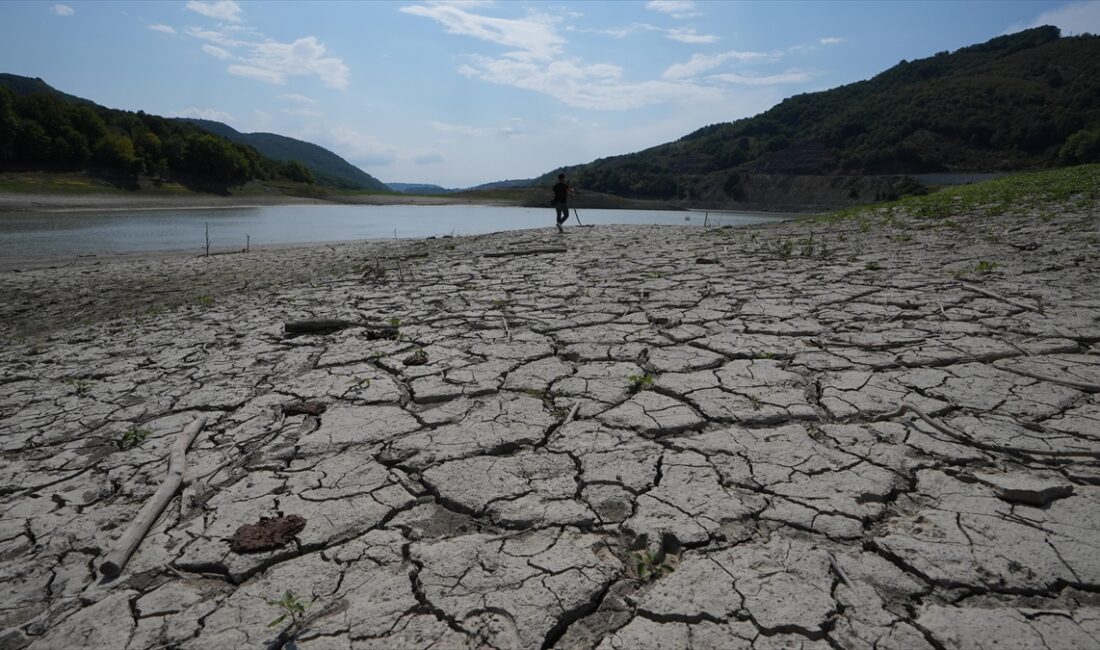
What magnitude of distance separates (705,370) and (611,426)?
35.4 inches

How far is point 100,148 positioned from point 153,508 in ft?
158

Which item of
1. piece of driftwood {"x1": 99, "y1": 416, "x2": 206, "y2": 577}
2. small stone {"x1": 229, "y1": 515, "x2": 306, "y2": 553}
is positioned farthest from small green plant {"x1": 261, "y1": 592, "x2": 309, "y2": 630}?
piece of driftwood {"x1": 99, "y1": 416, "x2": 206, "y2": 577}

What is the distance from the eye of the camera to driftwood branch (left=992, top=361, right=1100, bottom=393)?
2.50 metres

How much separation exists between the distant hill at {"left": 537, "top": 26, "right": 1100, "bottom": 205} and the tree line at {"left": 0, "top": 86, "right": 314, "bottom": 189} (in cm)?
3259

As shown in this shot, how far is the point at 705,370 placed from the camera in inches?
122

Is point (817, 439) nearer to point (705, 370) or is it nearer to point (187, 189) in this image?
point (705, 370)

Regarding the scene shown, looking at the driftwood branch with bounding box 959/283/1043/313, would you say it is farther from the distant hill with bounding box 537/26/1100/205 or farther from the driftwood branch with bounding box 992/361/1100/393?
the distant hill with bounding box 537/26/1100/205

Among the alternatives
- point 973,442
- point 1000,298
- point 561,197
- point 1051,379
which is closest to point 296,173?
point 561,197

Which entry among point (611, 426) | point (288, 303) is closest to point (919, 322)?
point (611, 426)

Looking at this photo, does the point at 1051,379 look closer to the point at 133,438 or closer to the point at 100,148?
the point at 133,438

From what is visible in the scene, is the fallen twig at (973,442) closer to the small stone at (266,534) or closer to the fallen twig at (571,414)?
the fallen twig at (571,414)

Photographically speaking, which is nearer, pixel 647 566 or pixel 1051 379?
pixel 647 566

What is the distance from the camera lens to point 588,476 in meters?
2.07

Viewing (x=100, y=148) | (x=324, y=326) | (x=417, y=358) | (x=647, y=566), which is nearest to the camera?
(x=647, y=566)
